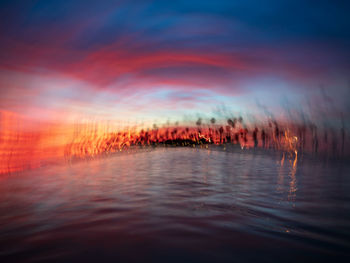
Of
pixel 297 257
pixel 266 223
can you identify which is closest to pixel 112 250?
pixel 297 257

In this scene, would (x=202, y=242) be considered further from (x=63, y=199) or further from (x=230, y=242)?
(x=63, y=199)

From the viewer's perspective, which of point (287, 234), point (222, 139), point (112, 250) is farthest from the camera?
point (222, 139)

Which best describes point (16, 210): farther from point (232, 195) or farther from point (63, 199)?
point (232, 195)

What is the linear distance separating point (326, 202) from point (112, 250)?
7140 millimetres

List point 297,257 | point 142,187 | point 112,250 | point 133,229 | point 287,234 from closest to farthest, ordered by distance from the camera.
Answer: point 297,257 → point 112,250 → point 287,234 → point 133,229 → point 142,187

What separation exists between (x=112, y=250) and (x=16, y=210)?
4.48 m

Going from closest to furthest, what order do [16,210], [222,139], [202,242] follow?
[202,242] → [16,210] → [222,139]

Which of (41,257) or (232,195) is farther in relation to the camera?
(232,195)

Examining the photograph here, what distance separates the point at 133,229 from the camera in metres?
4.94

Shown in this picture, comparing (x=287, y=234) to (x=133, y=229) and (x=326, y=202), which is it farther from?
(x=326, y=202)

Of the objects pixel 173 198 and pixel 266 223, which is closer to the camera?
pixel 266 223

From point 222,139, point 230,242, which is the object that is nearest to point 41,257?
point 230,242

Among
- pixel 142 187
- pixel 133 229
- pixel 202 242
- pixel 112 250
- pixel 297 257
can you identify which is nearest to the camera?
pixel 297 257

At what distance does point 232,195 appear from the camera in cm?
814
